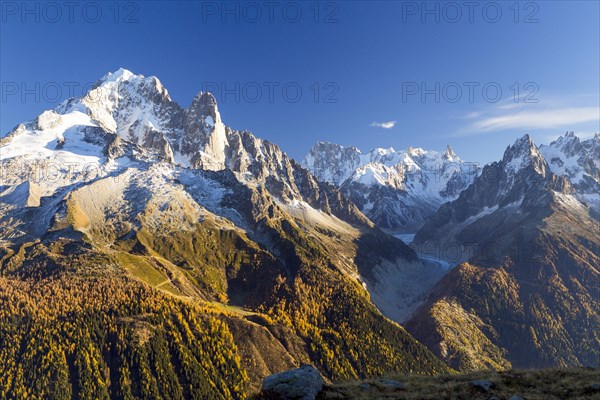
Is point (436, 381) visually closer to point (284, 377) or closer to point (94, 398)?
point (284, 377)

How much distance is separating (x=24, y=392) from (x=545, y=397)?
23778 cm

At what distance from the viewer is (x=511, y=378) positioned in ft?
160

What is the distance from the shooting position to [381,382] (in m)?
48.8

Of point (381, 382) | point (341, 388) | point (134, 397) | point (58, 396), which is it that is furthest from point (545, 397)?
point (58, 396)

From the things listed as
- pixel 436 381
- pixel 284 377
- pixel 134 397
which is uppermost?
pixel 284 377

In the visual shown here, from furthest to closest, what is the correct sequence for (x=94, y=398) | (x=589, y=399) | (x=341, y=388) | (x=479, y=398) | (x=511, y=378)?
(x=94, y=398)
(x=511, y=378)
(x=341, y=388)
(x=479, y=398)
(x=589, y=399)

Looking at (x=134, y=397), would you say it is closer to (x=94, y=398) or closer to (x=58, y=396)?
(x=94, y=398)

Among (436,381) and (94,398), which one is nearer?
(436,381)

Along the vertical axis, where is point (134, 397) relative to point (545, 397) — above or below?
below

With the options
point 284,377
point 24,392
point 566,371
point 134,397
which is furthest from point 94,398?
point 566,371

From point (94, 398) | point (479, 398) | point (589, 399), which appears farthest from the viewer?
point (94, 398)

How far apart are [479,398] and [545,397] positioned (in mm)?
6510

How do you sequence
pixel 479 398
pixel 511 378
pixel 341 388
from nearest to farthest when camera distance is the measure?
pixel 479 398
pixel 341 388
pixel 511 378

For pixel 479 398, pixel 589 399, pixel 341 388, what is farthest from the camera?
pixel 341 388
